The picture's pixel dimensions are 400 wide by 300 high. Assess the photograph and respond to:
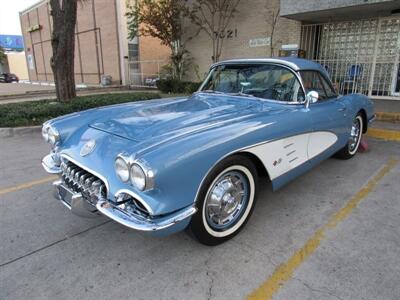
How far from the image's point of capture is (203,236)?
253 centimetres

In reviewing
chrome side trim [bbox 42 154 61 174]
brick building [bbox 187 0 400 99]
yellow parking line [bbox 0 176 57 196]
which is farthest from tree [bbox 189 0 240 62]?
chrome side trim [bbox 42 154 61 174]

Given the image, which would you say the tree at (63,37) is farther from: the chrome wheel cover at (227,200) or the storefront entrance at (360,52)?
the storefront entrance at (360,52)

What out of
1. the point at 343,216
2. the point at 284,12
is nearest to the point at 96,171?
the point at 343,216

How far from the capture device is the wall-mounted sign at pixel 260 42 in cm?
1193

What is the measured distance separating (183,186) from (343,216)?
1882mm

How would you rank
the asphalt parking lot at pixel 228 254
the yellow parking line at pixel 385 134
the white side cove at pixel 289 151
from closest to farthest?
the asphalt parking lot at pixel 228 254 → the white side cove at pixel 289 151 → the yellow parking line at pixel 385 134

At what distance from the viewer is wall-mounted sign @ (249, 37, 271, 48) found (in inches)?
470

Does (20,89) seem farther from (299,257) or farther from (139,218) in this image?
(299,257)

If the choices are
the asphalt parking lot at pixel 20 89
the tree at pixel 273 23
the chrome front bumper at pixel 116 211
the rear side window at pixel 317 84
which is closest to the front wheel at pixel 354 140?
the rear side window at pixel 317 84

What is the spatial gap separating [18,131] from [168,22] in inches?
381

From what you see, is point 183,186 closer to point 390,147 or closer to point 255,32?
point 390,147

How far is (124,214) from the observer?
7.22 feet

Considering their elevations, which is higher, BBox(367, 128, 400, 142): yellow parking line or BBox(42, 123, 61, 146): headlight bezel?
BBox(42, 123, 61, 146): headlight bezel

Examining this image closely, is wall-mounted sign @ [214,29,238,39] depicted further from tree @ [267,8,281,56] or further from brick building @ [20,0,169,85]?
brick building @ [20,0,169,85]
